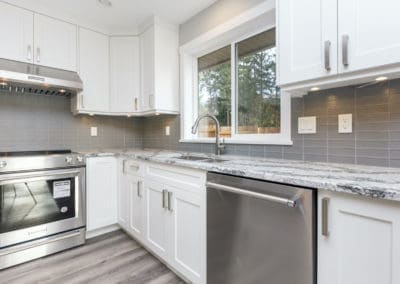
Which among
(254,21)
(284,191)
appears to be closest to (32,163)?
(284,191)

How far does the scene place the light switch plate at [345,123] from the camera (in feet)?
4.33

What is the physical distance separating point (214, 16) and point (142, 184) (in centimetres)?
173

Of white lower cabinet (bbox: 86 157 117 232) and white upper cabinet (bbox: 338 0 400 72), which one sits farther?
white lower cabinet (bbox: 86 157 117 232)

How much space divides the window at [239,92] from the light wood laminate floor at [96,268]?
47.9 inches

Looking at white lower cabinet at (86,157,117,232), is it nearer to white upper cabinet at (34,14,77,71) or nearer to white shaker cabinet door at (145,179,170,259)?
white shaker cabinet door at (145,179,170,259)

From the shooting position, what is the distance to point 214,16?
2152mm

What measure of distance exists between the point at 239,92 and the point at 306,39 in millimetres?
942

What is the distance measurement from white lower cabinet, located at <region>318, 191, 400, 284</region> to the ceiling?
2081 millimetres

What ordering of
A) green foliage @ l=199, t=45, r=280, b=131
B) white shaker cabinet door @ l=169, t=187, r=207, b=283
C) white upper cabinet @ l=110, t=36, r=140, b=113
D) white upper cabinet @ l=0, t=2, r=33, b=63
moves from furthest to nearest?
white upper cabinet @ l=110, t=36, r=140, b=113 → white upper cabinet @ l=0, t=2, r=33, b=63 → green foliage @ l=199, t=45, r=280, b=131 → white shaker cabinet door @ l=169, t=187, r=207, b=283

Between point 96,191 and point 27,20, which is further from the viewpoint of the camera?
point 96,191

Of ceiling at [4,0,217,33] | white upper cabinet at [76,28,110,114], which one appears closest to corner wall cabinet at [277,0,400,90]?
ceiling at [4,0,217,33]

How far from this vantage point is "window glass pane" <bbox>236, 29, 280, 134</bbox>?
184 centimetres

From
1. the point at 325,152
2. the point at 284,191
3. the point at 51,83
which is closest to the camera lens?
the point at 284,191

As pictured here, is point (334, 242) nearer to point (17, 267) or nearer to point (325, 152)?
point (325, 152)
